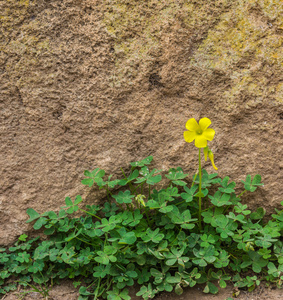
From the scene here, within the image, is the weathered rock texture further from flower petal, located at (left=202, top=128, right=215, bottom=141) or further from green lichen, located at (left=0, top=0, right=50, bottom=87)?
flower petal, located at (left=202, top=128, right=215, bottom=141)

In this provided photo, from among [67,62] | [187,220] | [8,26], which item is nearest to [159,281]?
[187,220]

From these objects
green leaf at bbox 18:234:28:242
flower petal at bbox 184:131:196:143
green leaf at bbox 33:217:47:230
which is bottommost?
green leaf at bbox 18:234:28:242

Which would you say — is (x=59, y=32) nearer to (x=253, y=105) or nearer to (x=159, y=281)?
(x=253, y=105)

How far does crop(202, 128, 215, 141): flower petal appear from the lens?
1.71 metres

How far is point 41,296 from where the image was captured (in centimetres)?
190

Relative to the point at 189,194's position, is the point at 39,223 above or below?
below

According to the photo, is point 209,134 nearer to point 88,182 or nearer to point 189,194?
point 189,194

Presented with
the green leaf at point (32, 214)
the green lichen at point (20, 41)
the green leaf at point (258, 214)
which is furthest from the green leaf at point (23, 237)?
the green leaf at point (258, 214)

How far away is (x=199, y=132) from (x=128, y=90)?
0.51 metres

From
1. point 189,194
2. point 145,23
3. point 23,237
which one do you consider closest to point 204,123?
point 189,194

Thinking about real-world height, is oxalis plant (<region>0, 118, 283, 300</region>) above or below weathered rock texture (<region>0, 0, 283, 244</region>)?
below

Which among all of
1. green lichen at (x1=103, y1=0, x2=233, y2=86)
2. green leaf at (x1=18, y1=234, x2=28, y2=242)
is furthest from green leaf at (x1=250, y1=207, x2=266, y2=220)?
green leaf at (x1=18, y1=234, x2=28, y2=242)

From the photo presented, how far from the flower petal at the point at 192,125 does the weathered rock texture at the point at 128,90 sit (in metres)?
0.26

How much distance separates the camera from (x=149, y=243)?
1832 mm
